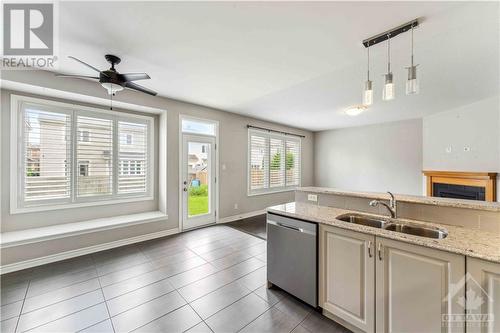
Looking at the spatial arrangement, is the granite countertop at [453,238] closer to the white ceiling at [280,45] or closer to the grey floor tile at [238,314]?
the grey floor tile at [238,314]

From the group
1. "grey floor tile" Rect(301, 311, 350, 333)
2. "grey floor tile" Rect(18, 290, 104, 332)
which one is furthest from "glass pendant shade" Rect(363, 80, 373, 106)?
"grey floor tile" Rect(18, 290, 104, 332)

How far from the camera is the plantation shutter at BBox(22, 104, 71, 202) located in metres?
3.11

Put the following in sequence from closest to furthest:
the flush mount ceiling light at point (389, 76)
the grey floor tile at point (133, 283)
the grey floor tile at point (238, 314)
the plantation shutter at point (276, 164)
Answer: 1. the flush mount ceiling light at point (389, 76)
2. the grey floor tile at point (238, 314)
3. the grey floor tile at point (133, 283)
4. the plantation shutter at point (276, 164)

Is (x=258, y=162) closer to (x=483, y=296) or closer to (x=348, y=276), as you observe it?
(x=348, y=276)

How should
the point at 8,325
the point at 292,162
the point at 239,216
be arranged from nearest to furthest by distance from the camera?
1. the point at 8,325
2. the point at 239,216
3. the point at 292,162

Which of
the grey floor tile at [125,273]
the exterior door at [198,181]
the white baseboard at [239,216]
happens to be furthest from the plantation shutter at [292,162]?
the grey floor tile at [125,273]

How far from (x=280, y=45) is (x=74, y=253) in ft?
13.6

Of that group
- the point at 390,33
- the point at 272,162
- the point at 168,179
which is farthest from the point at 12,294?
the point at 272,162

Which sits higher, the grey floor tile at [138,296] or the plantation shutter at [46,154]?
→ the plantation shutter at [46,154]

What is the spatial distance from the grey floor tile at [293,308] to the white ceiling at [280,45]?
2.75m

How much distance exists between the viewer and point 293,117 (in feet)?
18.4

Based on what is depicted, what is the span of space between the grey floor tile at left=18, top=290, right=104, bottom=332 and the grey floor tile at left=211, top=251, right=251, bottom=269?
135 centimetres

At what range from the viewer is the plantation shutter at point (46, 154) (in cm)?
311

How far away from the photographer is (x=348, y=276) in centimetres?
170
